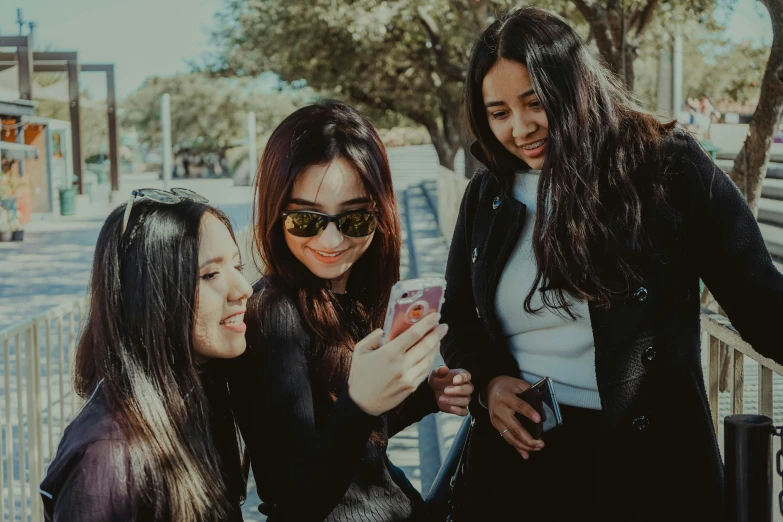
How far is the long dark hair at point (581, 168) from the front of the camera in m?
1.87

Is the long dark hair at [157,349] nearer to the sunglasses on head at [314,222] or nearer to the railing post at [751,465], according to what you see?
the sunglasses on head at [314,222]

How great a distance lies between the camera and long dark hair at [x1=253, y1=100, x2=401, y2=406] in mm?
→ 1784

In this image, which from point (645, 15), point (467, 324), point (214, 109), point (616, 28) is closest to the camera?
point (467, 324)

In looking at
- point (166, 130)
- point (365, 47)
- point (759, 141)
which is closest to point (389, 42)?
point (365, 47)

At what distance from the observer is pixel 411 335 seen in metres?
1.53

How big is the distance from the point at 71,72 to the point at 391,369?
2830 cm

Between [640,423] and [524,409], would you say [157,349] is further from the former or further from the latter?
[640,423]

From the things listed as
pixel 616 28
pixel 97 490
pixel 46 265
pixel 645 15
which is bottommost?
pixel 46 265

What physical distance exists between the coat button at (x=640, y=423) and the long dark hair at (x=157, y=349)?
87 centimetres

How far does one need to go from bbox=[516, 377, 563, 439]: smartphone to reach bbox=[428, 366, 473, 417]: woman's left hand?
148 millimetres

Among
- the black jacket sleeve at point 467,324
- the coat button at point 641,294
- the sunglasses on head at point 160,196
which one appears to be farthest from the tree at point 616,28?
the sunglasses on head at point 160,196

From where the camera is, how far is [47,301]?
11.8 meters

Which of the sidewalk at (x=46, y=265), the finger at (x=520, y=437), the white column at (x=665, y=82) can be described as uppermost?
the white column at (x=665, y=82)

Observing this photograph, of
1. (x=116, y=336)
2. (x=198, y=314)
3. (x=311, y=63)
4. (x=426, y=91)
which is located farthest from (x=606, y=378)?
(x=426, y=91)
